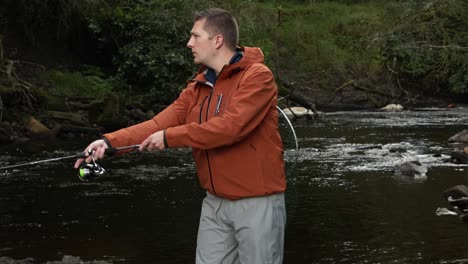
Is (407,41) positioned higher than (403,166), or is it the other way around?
(407,41)

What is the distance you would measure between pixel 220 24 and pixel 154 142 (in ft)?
2.25

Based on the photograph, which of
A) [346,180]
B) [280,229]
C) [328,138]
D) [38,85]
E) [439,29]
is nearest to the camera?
[280,229]

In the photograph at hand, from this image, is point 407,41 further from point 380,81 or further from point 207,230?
point 207,230

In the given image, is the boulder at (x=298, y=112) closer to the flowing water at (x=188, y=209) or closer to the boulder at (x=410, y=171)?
the flowing water at (x=188, y=209)

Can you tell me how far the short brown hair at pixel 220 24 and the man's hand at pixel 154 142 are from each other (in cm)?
58

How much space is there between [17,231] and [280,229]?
233 inches

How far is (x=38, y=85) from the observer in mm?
24922

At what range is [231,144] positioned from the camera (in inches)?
154

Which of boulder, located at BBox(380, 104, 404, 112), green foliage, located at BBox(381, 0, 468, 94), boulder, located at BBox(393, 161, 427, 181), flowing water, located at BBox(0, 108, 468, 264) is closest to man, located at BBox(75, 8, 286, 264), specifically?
flowing water, located at BBox(0, 108, 468, 264)

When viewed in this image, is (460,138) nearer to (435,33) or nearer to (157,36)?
(435,33)

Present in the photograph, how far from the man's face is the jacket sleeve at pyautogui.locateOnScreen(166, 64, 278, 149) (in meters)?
0.24

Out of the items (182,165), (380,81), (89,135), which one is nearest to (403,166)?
(182,165)

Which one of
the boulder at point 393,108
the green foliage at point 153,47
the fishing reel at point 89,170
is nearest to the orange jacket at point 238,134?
the fishing reel at point 89,170

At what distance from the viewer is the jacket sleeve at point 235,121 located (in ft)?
12.6
